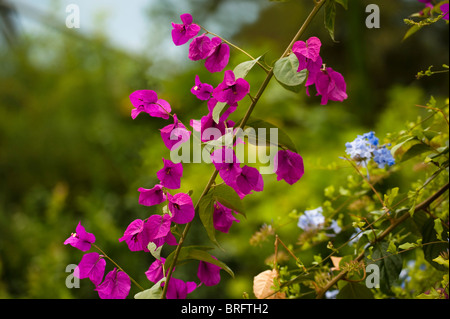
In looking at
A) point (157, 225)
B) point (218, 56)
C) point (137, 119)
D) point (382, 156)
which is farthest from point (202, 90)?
point (137, 119)

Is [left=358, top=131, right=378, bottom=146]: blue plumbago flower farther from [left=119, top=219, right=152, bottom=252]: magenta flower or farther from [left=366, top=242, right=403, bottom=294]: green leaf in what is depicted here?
[left=119, top=219, right=152, bottom=252]: magenta flower

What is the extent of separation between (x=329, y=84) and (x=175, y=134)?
0.50ft

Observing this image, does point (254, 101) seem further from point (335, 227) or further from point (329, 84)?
point (335, 227)

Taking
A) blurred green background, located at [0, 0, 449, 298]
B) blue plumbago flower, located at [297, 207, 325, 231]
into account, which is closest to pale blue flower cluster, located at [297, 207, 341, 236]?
blue plumbago flower, located at [297, 207, 325, 231]

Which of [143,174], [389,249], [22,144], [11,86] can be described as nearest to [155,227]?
[389,249]

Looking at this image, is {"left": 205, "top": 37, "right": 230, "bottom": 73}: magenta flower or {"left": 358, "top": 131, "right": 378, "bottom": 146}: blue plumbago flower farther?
{"left": 358, "top": 131, "right": 378, "bottom": 146}: blue plumbago flower

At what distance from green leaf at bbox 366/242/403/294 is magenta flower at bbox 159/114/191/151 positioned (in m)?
0.24

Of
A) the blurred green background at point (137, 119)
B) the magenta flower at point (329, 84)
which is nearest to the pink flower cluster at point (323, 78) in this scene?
the magenta flower at point (329, 84)

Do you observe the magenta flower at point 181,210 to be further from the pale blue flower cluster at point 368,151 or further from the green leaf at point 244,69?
the pale blue flower cluster at point 368,151

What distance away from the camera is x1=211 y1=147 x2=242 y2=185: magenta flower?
1.33ft

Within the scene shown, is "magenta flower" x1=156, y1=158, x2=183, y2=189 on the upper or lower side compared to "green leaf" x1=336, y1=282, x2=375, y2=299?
upper

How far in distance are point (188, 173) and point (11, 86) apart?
212 cm

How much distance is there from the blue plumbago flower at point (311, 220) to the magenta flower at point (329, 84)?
247mm
